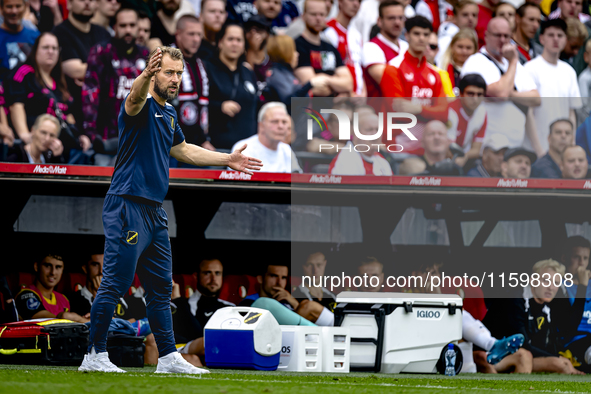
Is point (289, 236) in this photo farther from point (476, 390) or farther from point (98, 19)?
point (476, 390)

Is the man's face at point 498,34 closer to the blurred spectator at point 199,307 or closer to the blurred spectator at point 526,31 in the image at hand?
the blurred spectator at point 526,31

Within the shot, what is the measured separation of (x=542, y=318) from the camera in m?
8.91

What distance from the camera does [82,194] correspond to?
8.67 meters

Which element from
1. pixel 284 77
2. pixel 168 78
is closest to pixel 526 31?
pixel 284 77

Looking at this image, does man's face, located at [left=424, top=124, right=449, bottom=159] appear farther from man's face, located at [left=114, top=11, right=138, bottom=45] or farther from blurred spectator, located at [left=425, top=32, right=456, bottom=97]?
man's face, located at [left=114, top=11, right=138, bottom=45]

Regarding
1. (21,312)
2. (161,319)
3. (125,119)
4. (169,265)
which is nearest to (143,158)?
(125,119)

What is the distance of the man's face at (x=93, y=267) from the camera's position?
8.40 metres

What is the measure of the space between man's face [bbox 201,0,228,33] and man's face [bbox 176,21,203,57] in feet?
0.37

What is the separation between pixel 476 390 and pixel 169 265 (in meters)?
2.04

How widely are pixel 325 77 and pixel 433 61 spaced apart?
4.58ft

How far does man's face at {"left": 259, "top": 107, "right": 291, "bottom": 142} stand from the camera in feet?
29.2

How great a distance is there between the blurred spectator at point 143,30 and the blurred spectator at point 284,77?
4.46 feet

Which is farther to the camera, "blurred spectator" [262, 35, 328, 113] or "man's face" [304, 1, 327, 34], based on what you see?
"man's face" [304, 1, 327, 34]

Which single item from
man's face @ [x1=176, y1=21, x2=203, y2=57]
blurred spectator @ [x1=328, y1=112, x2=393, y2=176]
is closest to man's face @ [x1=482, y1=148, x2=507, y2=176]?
blurred spectator @ [x1=328, y1=112, x2=393, y2=176]
